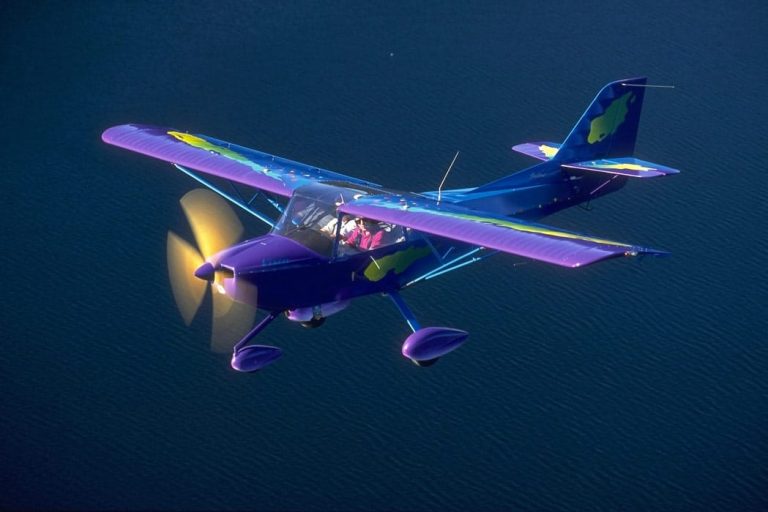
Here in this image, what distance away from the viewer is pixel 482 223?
20797 millimetres

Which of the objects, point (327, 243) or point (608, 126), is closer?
point (327, 243)

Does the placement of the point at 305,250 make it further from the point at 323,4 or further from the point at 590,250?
the point at 323,4

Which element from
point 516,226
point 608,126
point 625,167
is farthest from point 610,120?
point 516,226

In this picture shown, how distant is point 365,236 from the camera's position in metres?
21.9

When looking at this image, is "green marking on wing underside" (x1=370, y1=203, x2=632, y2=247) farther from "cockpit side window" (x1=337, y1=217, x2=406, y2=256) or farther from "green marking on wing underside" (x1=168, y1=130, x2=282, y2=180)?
"green marking on wing underside" (x1=168, y1=130, x2=282, y2=180)

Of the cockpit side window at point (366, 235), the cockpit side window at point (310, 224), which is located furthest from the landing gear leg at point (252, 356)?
the cockpit side window at point (366, 235)

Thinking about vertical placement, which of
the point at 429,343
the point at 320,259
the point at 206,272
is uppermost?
the point at 320,259

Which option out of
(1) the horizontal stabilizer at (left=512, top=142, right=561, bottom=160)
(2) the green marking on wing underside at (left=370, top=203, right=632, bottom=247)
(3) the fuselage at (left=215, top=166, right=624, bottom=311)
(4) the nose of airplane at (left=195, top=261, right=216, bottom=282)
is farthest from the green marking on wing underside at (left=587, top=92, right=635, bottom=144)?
(4) the nose of airplane at (left=195, top=261, right=216, bottom=282)

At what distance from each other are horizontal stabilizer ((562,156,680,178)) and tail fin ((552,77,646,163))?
0.23 m

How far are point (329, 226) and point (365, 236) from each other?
868 mm

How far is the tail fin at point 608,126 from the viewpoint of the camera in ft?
85.5

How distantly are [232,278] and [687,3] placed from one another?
25.3 m

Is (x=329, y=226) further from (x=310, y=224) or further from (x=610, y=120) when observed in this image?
(x=610, y=120)

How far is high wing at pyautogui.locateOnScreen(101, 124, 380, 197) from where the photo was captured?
2311 centimetres
